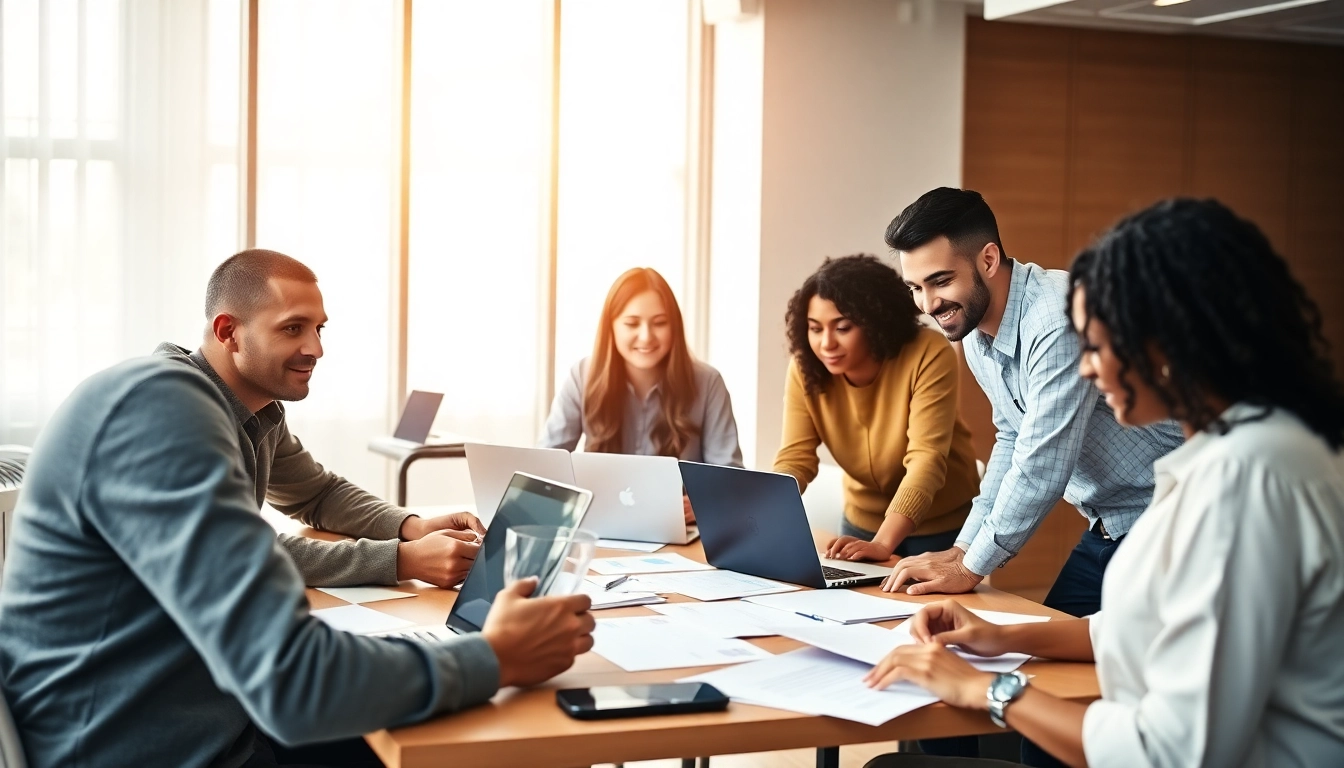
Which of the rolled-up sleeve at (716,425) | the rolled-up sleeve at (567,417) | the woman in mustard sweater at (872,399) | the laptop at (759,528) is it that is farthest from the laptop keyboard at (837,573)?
the rolled-up sleeve at (567,417)

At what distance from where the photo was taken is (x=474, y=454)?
2623 millimetres

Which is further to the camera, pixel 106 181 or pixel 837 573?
pixel 106 181

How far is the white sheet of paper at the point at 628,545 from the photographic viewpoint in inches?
101

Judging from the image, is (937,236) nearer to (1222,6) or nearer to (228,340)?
(228,340)

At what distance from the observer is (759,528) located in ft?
7.28

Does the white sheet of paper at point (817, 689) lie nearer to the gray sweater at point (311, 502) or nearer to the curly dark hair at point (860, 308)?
the gray sweater at point (311, 502)

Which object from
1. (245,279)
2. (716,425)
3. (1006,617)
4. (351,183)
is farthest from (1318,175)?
(245,279)

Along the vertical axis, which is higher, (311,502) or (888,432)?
(888,432)

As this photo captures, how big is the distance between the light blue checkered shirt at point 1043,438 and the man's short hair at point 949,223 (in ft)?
0.32

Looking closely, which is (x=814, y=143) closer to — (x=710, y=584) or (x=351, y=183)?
(x=351, y=183)

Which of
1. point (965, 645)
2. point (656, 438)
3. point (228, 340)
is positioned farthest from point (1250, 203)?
point (228, 340)

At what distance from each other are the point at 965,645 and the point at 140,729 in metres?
1.06

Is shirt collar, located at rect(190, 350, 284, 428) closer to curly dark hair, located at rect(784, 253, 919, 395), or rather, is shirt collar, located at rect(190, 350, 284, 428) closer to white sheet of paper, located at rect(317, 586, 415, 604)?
white sheet of paper, located at rect(317, 586, 415, 604)

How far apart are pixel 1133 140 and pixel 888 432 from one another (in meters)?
2.93
